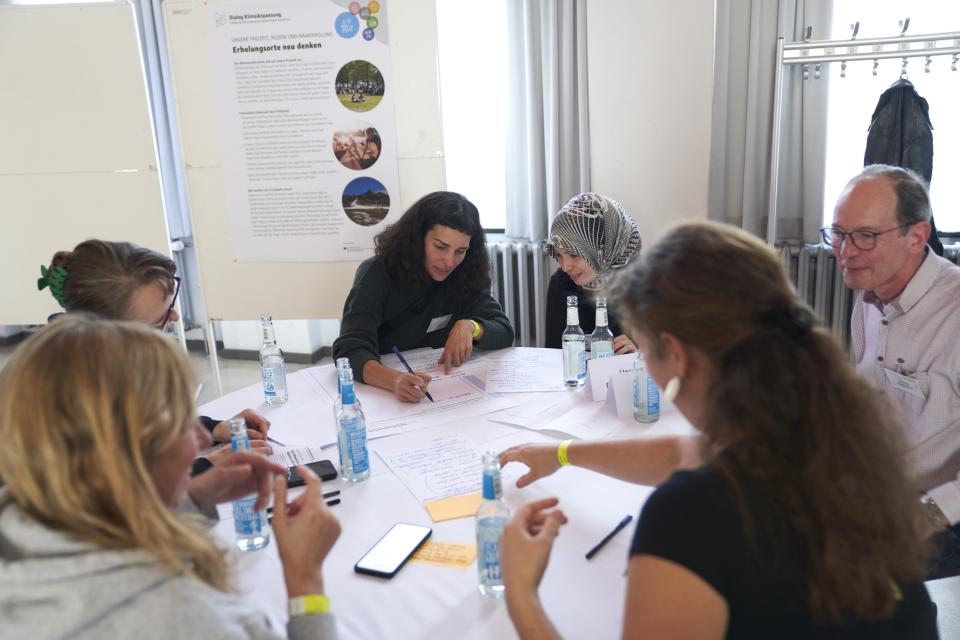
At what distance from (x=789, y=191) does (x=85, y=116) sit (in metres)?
3.51

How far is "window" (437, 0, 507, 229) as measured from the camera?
12.8ft

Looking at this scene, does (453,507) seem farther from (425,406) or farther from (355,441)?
(425,406)

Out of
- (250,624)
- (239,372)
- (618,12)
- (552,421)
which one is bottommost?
(239,372)

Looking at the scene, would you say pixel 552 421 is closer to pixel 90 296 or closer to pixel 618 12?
pixel 90 296

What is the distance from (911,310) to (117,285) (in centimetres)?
189

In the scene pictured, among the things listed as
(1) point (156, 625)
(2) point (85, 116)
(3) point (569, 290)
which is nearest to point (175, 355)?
(1) point (156, 625)

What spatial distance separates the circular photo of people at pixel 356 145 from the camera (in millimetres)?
3061

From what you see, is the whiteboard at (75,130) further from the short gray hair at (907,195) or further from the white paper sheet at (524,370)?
the short gray hair at (907,195)

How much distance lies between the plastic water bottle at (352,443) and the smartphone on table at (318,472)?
35 mm

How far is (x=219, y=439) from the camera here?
1.66 meters

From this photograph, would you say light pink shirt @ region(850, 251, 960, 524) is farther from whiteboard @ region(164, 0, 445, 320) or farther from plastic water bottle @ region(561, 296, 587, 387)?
whiteboard @ region(164, 0, 445, 320)

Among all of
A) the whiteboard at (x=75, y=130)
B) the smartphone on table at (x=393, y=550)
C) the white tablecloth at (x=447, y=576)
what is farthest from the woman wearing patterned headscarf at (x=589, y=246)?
the whiteboard at (x=75, y=130)

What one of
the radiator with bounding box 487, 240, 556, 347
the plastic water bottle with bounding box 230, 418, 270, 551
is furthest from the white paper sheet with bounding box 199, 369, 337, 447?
the radiator with bounding box 487, 240, 556, 347

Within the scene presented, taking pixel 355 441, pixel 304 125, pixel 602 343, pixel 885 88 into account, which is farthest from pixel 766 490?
pixel 885 88
